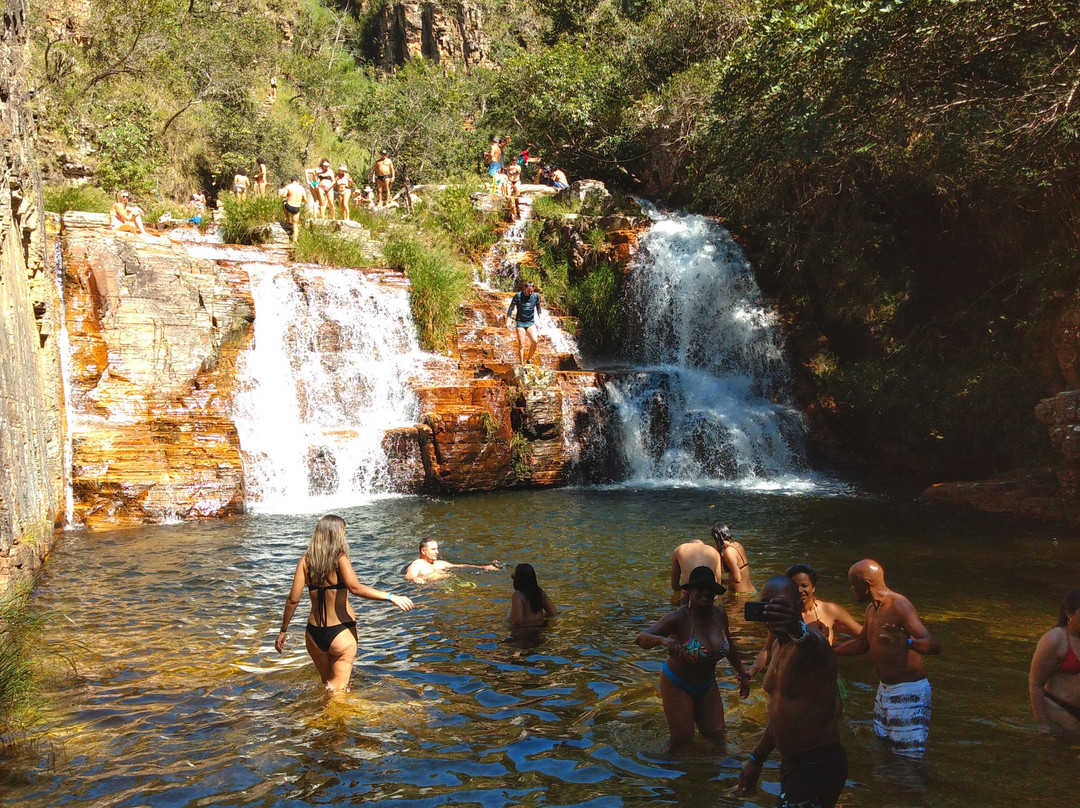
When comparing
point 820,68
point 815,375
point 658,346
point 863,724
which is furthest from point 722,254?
point 863,724

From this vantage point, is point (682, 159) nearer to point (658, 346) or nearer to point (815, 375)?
point (658, 346)

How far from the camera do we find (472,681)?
19.2ft

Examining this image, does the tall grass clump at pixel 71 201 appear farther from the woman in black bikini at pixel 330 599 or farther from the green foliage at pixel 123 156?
the woman in black bikini at pixel 330 599

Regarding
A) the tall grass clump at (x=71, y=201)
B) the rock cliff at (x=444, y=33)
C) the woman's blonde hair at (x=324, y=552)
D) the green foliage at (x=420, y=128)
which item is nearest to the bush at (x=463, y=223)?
the tall grass clump at (x=71, y=201)

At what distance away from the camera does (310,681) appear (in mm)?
5805

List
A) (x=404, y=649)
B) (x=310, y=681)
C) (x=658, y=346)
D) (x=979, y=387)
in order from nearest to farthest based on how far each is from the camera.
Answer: (x=310, y=681) < (x=404, y=649) < (x=979, y=387) < (x=658, y=346)

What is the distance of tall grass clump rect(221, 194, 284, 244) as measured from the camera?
747 inches

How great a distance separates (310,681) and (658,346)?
14.7m

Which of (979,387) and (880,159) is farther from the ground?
(880,159)

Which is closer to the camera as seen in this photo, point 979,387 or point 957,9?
point 957,9

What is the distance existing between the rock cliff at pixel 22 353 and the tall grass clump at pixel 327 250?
22.2 feet

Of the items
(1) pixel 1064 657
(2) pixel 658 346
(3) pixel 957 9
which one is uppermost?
(3) pixel 957 9

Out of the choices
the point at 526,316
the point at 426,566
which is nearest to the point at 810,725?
the point at 426,566

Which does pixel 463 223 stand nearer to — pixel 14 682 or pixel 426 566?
pixel 426 566
